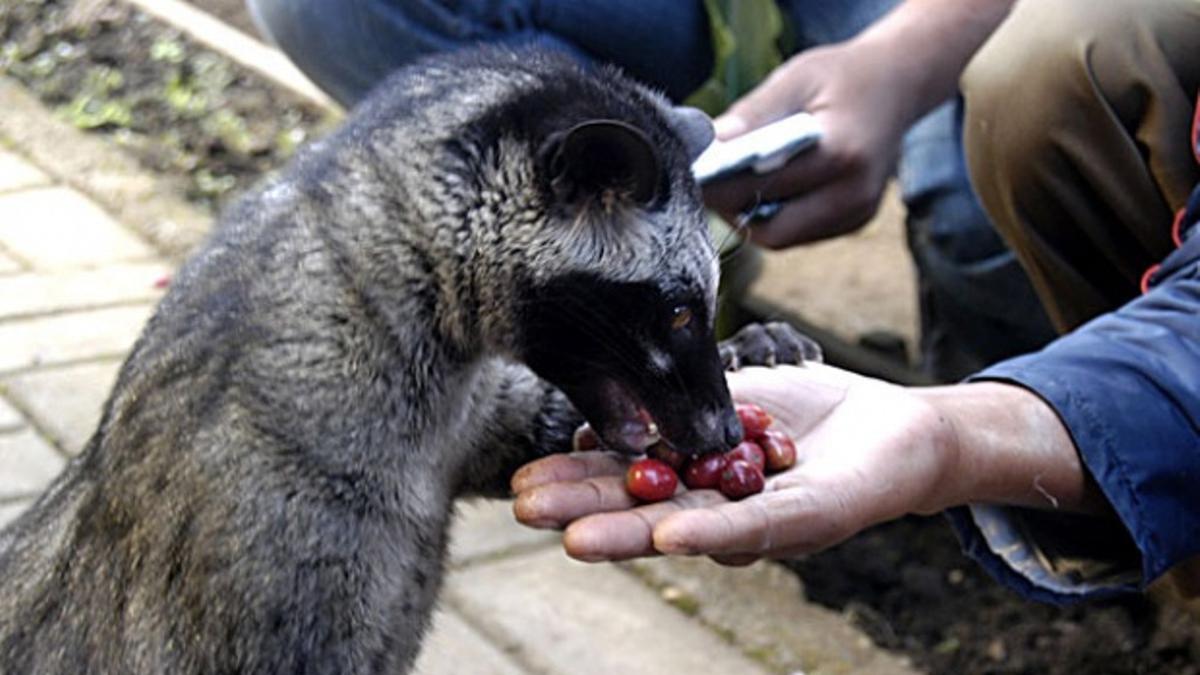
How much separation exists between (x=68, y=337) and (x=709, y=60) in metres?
1.76

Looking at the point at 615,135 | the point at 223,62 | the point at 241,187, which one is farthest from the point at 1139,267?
the point at 223,62

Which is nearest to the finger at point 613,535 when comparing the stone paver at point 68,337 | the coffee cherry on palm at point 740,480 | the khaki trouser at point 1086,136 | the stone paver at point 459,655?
the coffee cherry on palm at point 740,480

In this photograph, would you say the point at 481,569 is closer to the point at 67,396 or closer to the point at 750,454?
the point at 67,396

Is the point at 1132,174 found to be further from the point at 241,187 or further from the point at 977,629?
the point at 241,187

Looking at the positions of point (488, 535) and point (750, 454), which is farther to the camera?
point (488, 535)

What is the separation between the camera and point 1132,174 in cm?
392

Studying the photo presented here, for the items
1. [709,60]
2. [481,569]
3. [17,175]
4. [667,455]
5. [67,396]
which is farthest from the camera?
[17,175]

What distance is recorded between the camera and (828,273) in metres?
5.82

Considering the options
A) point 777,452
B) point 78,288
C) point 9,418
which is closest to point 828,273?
point 78,288

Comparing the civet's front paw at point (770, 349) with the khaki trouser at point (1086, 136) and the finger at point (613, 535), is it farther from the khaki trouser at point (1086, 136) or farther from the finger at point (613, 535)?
the khaki trouser at point (1086, 136)

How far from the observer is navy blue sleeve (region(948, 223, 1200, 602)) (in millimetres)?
3264

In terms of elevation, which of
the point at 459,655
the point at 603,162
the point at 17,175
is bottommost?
the point at 459,655

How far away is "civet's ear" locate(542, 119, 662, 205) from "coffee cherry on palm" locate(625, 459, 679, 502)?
40 centimetres

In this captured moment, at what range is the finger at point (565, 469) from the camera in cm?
312
